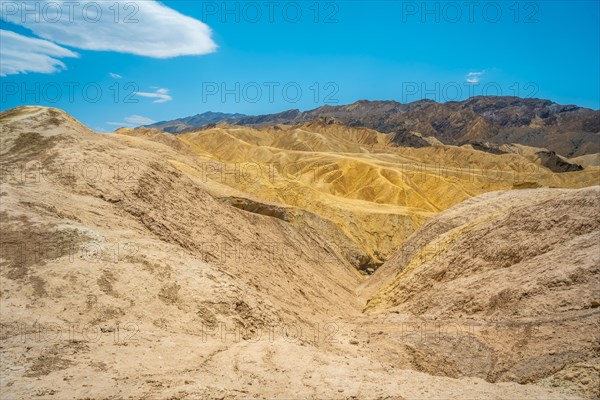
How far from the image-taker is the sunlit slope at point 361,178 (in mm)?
30828

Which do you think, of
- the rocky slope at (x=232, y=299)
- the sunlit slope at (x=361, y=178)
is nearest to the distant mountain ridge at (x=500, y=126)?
the sunlit slope at (x=361, y=178)

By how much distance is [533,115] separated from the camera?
153 meters

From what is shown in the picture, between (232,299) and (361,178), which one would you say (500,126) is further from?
(232,299)

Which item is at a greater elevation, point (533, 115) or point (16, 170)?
point (533, 115)

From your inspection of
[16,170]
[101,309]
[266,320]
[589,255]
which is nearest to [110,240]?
[101,309]

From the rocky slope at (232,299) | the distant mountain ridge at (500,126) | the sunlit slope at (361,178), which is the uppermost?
the distant mountain ridge at (500,126)

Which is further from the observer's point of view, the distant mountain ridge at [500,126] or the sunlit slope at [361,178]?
the distant mountain ridge at [500,126]

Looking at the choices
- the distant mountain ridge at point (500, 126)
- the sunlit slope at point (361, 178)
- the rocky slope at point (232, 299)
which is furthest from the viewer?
the distant mountain ridge at point (500, 126)

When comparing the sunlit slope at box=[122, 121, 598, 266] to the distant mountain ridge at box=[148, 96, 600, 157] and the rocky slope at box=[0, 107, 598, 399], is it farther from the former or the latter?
the distant mountain ridge at box=[148, 96, 600, 157]

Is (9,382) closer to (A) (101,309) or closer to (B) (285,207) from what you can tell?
(A) (101,309)

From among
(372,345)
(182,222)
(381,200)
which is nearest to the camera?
(372,345)

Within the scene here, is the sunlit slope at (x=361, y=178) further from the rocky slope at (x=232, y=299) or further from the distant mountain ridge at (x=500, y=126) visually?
the distant mountain ridge at (x=500, y=126)

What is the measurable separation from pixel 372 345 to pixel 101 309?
5722 millimetres

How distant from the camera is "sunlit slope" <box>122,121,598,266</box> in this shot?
30.8m
